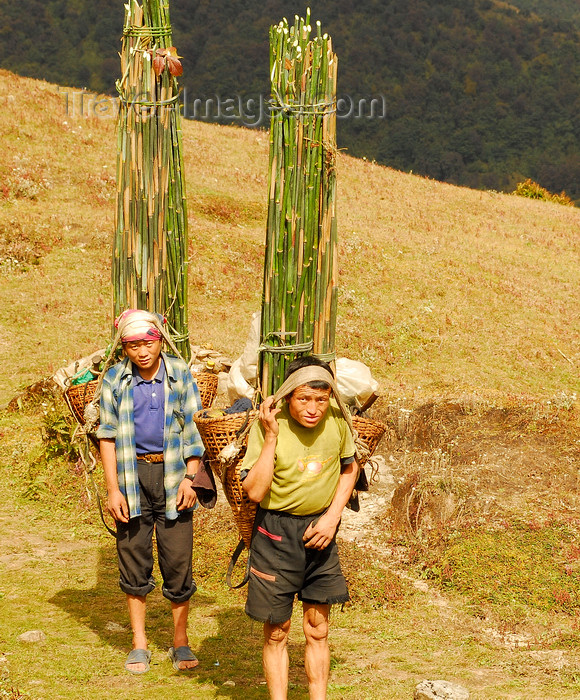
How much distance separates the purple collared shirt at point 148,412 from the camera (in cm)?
561

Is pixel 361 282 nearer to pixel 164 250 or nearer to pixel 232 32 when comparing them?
pixel 164 250

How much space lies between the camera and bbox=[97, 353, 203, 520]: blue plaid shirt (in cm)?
559

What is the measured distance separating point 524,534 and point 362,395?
2.72m

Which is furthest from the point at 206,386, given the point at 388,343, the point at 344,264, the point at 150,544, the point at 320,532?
the point at 344,264

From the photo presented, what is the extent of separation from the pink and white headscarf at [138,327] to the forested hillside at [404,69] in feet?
260

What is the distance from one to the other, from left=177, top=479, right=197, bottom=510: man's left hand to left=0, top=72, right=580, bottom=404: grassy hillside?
721 centimetres

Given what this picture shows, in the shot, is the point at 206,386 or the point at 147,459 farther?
the point at 206,386

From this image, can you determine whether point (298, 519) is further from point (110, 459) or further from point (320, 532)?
point (110, 459)

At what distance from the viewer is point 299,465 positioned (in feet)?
16.0

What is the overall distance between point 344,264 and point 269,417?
14.2m

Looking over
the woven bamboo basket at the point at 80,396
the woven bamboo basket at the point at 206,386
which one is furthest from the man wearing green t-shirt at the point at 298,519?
the woven bamboo basket at the point at 80,396

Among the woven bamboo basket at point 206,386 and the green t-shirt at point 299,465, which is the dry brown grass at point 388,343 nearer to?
the green t-shirt at point 299,465

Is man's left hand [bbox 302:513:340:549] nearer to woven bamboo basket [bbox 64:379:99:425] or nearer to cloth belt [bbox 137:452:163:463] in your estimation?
cloth belt [bbox 137:452:163:463]

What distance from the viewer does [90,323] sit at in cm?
1508
